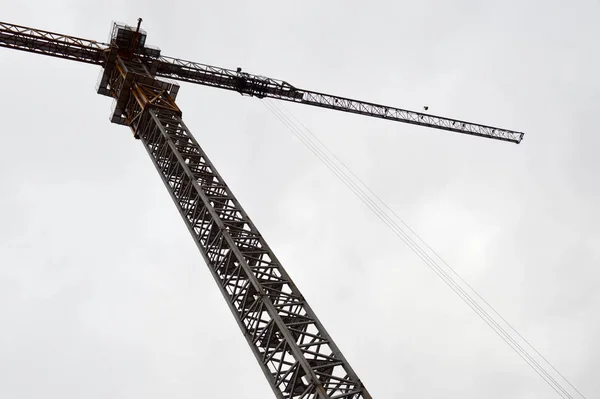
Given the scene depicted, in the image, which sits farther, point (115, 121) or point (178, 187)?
point (115, 121)

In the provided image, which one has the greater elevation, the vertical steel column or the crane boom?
the crane boom

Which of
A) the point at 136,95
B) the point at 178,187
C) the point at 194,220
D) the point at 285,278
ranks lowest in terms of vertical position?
the point at 285,278

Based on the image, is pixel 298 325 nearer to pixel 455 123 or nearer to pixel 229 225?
pixel 229 225

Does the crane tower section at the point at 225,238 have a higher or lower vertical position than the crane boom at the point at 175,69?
lower

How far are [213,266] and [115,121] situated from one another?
15885 millimetres

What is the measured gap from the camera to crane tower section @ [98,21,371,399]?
812 inches

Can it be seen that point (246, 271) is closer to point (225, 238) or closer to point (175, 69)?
point (225, 238)

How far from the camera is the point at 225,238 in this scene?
24.8m

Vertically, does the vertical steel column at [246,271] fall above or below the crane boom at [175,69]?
below

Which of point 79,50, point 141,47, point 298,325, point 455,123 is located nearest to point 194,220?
→ point 298,325

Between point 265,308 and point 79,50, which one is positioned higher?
point 79,50

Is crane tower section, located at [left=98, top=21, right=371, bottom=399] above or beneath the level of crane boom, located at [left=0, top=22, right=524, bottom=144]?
beneath

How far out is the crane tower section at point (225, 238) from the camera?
20.6 meters

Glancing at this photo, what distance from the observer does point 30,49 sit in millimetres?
40312
